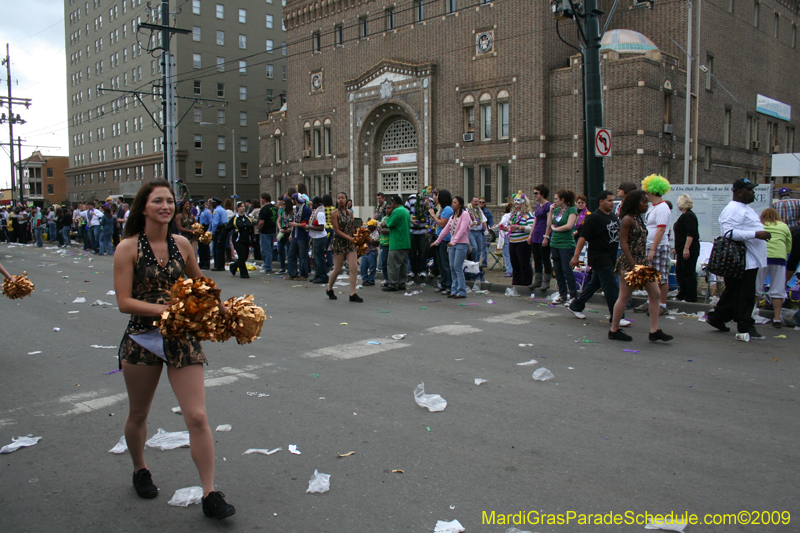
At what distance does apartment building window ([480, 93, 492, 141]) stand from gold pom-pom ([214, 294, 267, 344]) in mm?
30618

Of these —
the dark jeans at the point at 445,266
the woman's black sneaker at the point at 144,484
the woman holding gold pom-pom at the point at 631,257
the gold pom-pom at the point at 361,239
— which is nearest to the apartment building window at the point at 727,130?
the dark jeans at the point at 445,266

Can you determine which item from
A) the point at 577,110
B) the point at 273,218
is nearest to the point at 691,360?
the point at 273,218

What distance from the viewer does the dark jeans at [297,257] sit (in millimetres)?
14281

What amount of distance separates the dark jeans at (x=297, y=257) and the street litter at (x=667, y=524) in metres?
11.6

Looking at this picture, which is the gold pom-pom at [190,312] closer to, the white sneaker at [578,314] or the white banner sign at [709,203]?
the white sneaker at [578,314]

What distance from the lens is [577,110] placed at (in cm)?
2967

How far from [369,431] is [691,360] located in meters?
3.99

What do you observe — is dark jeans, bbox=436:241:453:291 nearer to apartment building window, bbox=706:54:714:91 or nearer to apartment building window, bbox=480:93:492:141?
apartment building window, bbox=480:93:492:141

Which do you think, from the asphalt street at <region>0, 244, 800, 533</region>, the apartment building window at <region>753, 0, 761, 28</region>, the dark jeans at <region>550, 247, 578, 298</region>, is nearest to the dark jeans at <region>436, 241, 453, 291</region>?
the dark jeans at <region>550, 247, 578, 298</region>

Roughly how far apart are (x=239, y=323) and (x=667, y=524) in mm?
2482

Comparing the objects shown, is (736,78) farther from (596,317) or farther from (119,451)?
(119,451)

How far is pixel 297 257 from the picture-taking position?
1483cm

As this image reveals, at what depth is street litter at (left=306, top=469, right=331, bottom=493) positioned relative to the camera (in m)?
3.63

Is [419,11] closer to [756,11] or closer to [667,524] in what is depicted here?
[756,11]
